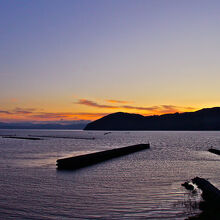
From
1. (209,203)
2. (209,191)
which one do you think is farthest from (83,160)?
(209,203)

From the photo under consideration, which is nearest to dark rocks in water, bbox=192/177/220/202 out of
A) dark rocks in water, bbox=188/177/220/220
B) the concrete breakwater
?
dark rocks in water, bbox=188/177/220/220

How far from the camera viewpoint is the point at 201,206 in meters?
15.0

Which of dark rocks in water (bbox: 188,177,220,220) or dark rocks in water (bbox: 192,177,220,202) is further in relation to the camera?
dark rocks in water (bbox: 192,177,220,202)

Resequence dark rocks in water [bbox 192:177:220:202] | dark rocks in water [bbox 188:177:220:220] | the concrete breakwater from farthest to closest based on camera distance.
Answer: the concrete breakwater, dark rocks in water [bbox 192:177:220:202], dark rocks in water [bbox 188:177:220:220]

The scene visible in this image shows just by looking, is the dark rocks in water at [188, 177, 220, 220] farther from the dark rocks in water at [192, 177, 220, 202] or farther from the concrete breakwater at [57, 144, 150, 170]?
the concrete breakwater at [57, 144, 150, 170]

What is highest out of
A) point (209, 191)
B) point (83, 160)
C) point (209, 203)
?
point (209, 191)

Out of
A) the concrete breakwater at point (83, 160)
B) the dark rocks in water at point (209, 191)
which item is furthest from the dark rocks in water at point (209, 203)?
the concrete breakwater at point (83, 160)

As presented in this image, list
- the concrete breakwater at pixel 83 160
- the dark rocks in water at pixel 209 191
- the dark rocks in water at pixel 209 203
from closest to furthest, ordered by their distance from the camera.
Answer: the dark rocks in water at pixel 209 203 < the dark rocks in water at pixel 209 191 < the concrete breakwater at pixel 83 160

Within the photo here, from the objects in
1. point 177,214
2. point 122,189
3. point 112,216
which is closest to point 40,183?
point 122,189

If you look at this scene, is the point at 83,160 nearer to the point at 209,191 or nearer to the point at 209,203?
the point at 209,191

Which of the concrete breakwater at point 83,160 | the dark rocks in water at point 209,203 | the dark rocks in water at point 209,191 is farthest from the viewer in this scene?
the concrete breakwater at point 83,160

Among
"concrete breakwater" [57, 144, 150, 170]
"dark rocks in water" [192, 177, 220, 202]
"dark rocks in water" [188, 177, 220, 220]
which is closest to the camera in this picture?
"dark rocks in water" [188, 177, 220, 220]

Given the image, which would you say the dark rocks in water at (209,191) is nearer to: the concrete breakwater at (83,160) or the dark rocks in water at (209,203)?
the dark rocks in water at (209,203)

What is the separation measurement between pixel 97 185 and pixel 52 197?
497cm
